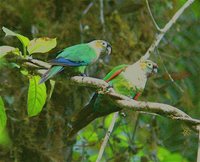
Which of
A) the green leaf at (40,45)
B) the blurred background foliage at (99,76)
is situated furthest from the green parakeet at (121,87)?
the green leaf at (40,45)

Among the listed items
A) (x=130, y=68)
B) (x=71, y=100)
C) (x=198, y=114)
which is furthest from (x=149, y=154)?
(x=130, y=68)

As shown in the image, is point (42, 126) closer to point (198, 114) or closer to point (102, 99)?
point (102, 99)

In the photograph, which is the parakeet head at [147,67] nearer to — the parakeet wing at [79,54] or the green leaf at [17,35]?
the parakeet wing at [79,54]

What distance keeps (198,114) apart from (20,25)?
1.45 metres

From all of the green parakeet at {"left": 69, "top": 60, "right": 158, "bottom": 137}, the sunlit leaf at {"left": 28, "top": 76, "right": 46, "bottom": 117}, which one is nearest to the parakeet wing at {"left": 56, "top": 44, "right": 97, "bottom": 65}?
the green parakeet at {"left": 69, "top": 60, "right": 158, "bottom": 137}

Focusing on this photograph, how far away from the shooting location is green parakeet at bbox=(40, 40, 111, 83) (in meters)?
2.19

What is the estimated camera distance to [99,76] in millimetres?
3340

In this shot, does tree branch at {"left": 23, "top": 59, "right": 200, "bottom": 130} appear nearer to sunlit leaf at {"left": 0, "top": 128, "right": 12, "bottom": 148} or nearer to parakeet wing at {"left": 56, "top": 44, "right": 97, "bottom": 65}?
parakeet wing at {"left": 56, "top": 44, "right": 97, "bottom": 65}

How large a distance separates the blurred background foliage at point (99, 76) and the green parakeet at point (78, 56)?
36 centimetres

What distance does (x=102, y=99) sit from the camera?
8.11 feet

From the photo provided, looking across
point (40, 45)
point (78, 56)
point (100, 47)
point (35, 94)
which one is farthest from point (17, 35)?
point (100, 47)

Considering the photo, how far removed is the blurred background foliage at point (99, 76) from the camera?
3.03 meters

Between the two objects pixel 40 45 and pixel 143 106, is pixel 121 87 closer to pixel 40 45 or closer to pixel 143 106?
pixel 40 45

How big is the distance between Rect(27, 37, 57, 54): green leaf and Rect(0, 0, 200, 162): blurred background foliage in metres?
0.86
